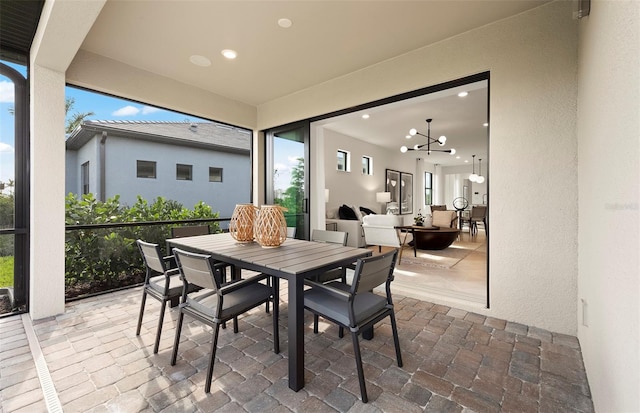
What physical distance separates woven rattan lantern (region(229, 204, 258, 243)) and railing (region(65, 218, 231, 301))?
163cm

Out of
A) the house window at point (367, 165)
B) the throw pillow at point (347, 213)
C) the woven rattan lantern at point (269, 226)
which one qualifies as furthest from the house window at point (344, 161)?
the woven rattan lantern at point (269, 226)

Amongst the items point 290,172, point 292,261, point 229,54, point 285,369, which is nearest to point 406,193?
point 290,172

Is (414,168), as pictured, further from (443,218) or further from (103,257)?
(103,257)

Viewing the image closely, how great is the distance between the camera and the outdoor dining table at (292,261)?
1.63 m

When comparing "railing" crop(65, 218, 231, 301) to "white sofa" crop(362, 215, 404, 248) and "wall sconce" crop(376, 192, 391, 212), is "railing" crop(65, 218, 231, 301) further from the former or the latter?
"wall sconce" crop(376, 192, 391, 212)

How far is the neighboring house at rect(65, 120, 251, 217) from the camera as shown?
6.39 meters

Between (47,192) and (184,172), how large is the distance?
604 cm

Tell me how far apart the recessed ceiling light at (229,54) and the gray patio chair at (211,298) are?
2.33 meters

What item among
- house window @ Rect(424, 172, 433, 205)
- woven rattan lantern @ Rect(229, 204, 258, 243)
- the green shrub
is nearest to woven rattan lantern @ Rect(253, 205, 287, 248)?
woven rattan lantern @ Rect(229, 204, 258, 243)

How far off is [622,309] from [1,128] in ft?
15.3

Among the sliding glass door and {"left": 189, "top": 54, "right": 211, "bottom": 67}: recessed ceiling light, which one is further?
the sliding glass door

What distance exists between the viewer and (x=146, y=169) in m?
7.61

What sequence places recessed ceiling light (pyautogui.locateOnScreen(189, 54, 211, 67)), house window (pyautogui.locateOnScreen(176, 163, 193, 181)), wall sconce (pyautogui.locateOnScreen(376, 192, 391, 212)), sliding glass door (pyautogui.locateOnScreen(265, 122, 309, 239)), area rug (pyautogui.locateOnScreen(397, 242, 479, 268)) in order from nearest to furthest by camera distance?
recessed ceiling light (pyautogui.locateOnScreen(189, 54, 211, 67)), sliding glass door (pyautogui.locateOnScreen(265, 122, 309, 239)), area rug (pyautogui.locateOnScreen(397, 242, 479, 268)), wall sconce (pyautogui.locateOnScreen(376, 192, 391, 212)), house window (pyautogui.locateOnScreen(176, 163, 193, 181))

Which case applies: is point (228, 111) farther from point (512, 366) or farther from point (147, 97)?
point (512, 366)
